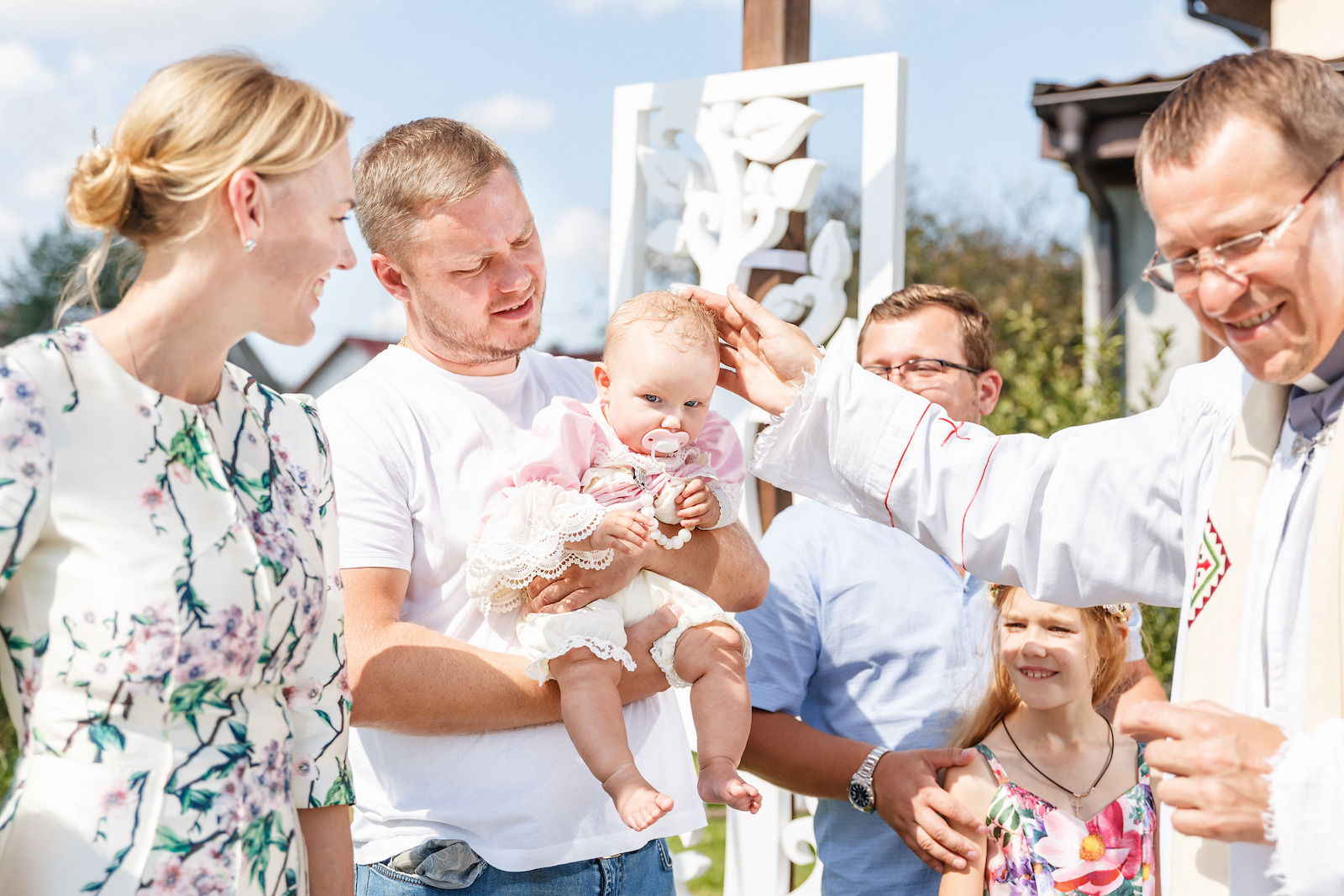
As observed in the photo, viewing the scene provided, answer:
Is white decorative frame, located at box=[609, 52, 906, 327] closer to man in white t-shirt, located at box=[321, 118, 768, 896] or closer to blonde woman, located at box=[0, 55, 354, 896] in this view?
man in white t-shirt, located at box=[321, 118, 768, 896]

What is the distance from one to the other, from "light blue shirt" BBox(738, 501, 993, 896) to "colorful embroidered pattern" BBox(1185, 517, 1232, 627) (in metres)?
0.99

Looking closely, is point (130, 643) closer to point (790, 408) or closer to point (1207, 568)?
point (790, 408)

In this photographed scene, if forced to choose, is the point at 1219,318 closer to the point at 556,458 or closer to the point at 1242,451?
the point at 1242,451

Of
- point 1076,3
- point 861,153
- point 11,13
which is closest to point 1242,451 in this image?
point 861,153

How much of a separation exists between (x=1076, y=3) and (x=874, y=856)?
104 feet

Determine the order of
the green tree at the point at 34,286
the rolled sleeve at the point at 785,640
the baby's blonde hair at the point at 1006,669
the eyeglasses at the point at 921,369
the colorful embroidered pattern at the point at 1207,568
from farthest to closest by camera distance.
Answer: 1. the green tree at the point at 34,286
2. the eyeglasses at the point at 921,369
3. the rolled sleeve at the point at 785,640
4. the baby's blonde hair at the point at 1006,669
5. the colorful embroidered pattern at the point at 1207,568

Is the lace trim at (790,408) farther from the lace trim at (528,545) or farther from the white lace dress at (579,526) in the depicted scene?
the lace trim at (528,545)

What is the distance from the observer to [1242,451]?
1755 millimetres

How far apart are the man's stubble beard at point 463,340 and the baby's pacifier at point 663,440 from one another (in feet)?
1.02

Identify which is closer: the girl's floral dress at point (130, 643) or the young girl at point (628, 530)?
the girl's floral dress at point (130, 643)

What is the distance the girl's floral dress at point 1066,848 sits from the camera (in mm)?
2385

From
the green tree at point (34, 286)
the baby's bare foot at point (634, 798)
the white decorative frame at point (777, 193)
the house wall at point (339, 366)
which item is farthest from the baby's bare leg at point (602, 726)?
the house wall at point (339, 366)

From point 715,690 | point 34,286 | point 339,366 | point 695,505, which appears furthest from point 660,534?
point 339,366

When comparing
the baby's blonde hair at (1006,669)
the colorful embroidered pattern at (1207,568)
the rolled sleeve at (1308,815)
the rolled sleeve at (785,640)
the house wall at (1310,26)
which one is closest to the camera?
the rolled sleeve at (1308,815)
